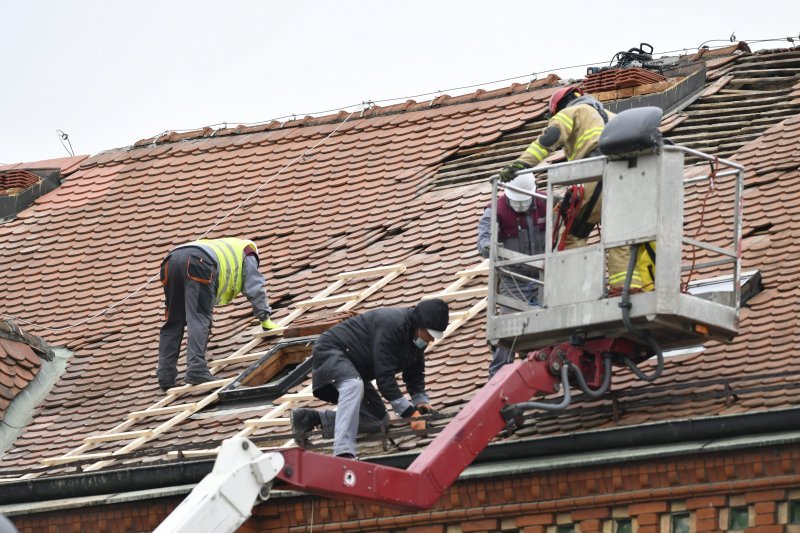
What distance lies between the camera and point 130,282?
18.0m

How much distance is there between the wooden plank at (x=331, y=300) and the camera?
51.0ft

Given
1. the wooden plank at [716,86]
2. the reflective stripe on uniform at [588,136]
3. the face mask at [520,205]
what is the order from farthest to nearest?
1. the wooden plank at [716,86]
2. the face mask at [520,205]
3. the reflective stripe on uniform at [588,136]

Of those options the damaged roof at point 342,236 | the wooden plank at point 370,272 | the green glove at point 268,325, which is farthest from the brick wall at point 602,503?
the wooden plank at point 370,272

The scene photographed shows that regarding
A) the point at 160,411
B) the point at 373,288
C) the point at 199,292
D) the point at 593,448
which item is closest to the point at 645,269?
the point at 593,448

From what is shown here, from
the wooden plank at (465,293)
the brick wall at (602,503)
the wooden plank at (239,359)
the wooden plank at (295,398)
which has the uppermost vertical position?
the wooden plank at (465,293)

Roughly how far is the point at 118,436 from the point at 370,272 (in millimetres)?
2837

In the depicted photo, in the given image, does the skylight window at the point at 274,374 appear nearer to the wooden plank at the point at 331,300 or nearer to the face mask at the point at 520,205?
the wooden plank at the point at 331,300

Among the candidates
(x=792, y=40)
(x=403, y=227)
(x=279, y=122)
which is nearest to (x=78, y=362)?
(x=403, y=227)

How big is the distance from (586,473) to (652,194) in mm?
1917

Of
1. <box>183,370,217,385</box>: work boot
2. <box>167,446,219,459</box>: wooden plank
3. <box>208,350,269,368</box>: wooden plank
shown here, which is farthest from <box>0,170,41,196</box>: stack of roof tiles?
<box>167,446,219,459</box>: wooden plank

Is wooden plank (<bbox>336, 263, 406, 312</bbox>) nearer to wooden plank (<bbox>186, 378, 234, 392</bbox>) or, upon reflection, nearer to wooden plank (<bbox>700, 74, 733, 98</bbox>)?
wooden plank (<bbox>186, 378, 234, 392</bbox>)

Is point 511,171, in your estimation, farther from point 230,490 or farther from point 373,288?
point 230,490

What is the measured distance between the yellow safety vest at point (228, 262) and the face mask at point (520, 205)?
351 cm

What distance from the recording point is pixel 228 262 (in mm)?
15680
